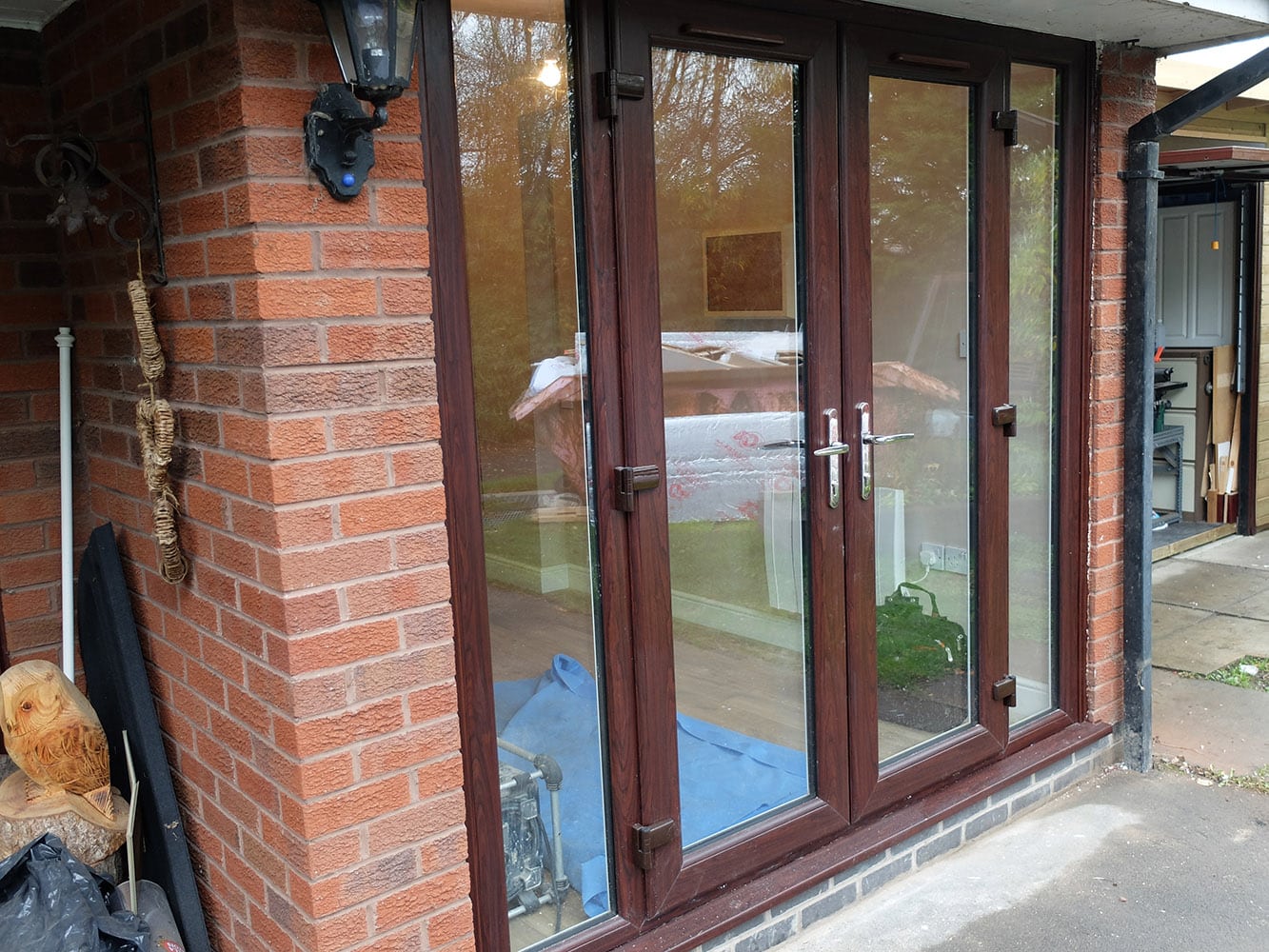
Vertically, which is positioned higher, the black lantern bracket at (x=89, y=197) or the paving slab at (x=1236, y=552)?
the black lantern bracket at (x=89, y=197)

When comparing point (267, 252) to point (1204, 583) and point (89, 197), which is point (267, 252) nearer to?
point (89, 197)

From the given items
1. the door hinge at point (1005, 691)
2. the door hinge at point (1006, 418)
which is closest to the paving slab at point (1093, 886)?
the door hinge at point (1005, 691)

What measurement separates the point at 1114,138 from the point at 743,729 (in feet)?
7.21

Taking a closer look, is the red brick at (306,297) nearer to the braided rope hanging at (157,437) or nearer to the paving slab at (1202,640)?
the braided rope hanging at (157,437)

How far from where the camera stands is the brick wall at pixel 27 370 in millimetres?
2621

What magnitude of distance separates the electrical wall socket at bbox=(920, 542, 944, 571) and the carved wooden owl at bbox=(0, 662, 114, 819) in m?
2.22

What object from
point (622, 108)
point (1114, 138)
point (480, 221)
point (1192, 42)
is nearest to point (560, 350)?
point (480, 221)

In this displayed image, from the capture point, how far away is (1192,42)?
3.59m

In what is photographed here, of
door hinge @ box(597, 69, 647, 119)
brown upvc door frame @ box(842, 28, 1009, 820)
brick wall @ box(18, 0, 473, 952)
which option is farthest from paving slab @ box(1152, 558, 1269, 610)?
brick wall @ box(18, 0, 473, 952)

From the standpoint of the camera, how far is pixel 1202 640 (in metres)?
5.24

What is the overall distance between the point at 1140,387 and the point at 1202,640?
207 cm

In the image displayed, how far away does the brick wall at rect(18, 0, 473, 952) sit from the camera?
1932 millimetres

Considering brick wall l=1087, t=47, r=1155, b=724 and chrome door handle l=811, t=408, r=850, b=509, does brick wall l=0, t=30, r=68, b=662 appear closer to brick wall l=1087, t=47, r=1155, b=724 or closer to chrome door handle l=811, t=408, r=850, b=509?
chrome door handle l=811, t=408, r=850, b=509

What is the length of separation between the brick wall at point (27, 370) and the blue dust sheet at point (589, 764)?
3.94ft
